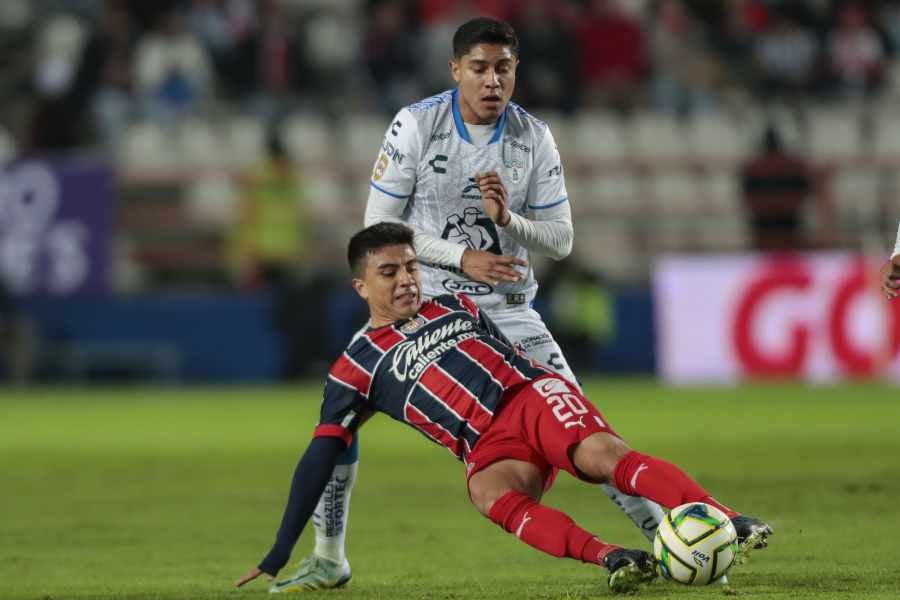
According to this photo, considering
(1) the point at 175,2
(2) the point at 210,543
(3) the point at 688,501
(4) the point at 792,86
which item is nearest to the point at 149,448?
(2) the point at 210,543

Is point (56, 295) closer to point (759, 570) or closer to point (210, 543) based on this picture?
point (210, 543)

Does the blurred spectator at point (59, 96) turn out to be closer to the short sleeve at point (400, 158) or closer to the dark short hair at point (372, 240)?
the short sleeve at point (400, 158)

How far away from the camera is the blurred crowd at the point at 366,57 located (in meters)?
20.2

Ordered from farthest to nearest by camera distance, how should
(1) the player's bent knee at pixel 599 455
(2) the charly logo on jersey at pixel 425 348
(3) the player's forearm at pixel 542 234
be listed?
(3) the player's forearm at pixel 542 234 → (2) the charly logo on jersey at pixel 425 348 → (1) the player's bent knee at pixel 599 455

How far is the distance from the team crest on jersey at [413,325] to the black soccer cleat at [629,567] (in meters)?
1.43

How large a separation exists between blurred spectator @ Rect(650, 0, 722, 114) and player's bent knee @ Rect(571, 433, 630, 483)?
1500cm

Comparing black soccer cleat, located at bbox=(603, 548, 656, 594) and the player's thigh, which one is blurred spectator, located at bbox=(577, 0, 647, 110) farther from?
black soccer cleat, located at bbox=(603, 548, 656, 594)

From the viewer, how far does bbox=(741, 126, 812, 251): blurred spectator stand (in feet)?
62.3

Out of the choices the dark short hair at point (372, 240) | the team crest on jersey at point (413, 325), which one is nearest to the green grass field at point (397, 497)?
the team crest on jersey at point (413, 325)

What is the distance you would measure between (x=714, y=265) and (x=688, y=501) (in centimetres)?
1217

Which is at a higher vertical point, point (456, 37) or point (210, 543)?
point (456, 37)

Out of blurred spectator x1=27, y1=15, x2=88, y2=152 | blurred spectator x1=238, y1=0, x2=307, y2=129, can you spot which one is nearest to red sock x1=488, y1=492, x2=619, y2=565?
blurred spectator x1=238, y1=0, x2=307, y2=129

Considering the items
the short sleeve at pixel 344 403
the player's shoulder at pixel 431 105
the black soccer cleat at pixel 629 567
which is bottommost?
the black soccer cleat at pixel 629 567

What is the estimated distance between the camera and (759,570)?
6.64 metres
